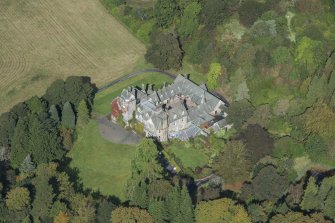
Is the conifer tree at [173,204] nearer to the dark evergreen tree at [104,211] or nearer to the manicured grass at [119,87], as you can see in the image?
the dark evergreen tree at [104,211]

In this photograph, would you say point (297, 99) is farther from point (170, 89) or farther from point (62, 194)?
point (62, 194)

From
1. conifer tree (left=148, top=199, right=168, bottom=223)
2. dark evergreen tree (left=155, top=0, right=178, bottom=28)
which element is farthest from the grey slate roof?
dark evergreen tree (left=155, top=0, right=178, bottom=28)

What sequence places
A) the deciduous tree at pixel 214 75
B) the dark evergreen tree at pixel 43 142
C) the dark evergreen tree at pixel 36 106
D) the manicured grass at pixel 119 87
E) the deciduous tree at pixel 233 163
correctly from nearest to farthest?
the deciduous tree at pixel 233 163 < the dark evergreen tree at pixel 43 142 < the dark evergreen tree at pixel 36 106 < the manicured grass at pixel 119 87 < the deciduous tree at pixel 214 75

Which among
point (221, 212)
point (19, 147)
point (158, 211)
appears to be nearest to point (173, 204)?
point (158, 211)

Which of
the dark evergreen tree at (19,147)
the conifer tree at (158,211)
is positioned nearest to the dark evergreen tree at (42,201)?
the dark evergreen tree at (19,147)

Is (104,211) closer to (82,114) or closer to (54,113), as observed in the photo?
(54,113)

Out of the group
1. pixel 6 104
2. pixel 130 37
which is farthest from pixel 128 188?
pixel 130 37
